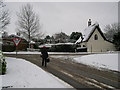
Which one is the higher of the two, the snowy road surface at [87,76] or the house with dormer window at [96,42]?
the house with dormer window at [96,42]

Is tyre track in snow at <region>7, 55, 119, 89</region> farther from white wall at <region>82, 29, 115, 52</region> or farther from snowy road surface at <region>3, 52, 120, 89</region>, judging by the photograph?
white wall at <region>82, 29, 115, 52</region>

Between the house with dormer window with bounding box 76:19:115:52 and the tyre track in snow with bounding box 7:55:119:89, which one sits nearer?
the tyre track in snow with bounding box 7:55:119:89

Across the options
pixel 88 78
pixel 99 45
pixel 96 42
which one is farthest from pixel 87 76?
pixel 99 45

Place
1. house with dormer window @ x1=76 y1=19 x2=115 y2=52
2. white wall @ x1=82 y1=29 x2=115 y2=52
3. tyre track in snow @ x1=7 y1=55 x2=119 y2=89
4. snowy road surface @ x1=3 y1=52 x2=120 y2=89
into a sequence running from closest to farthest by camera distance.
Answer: tyre track in snow @ x1=7 y1=55 x2=119 y2=89
snowy road surface @ x1=3 y1=52 x2=120 y2=89
house with dormer window @ x1=76 y1=19 x2=115 y2=52
white wall @ x1=82 y1=29 x2=115 y2=52

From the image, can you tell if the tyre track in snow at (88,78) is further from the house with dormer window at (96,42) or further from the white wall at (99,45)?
the white wall at (99,45)

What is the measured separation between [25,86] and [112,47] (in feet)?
129

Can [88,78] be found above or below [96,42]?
below

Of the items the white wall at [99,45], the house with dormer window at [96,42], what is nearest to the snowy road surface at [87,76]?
the house with dormer window at [96,42]

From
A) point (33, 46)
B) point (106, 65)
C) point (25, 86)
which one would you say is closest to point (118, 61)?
point (106, 65)

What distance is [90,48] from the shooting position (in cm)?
3953

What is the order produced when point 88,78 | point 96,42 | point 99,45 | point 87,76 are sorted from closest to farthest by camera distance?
point 88,78, point 87,76, point 96,42, point 99,45

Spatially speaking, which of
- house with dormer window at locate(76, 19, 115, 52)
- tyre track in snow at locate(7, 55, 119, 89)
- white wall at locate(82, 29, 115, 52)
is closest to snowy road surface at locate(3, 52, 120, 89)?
tyre track in snow at locate(7, 55, 119, 89)

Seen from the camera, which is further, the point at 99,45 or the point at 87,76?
the point at 99,45

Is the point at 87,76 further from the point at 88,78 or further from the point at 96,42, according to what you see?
the point at 96,42
